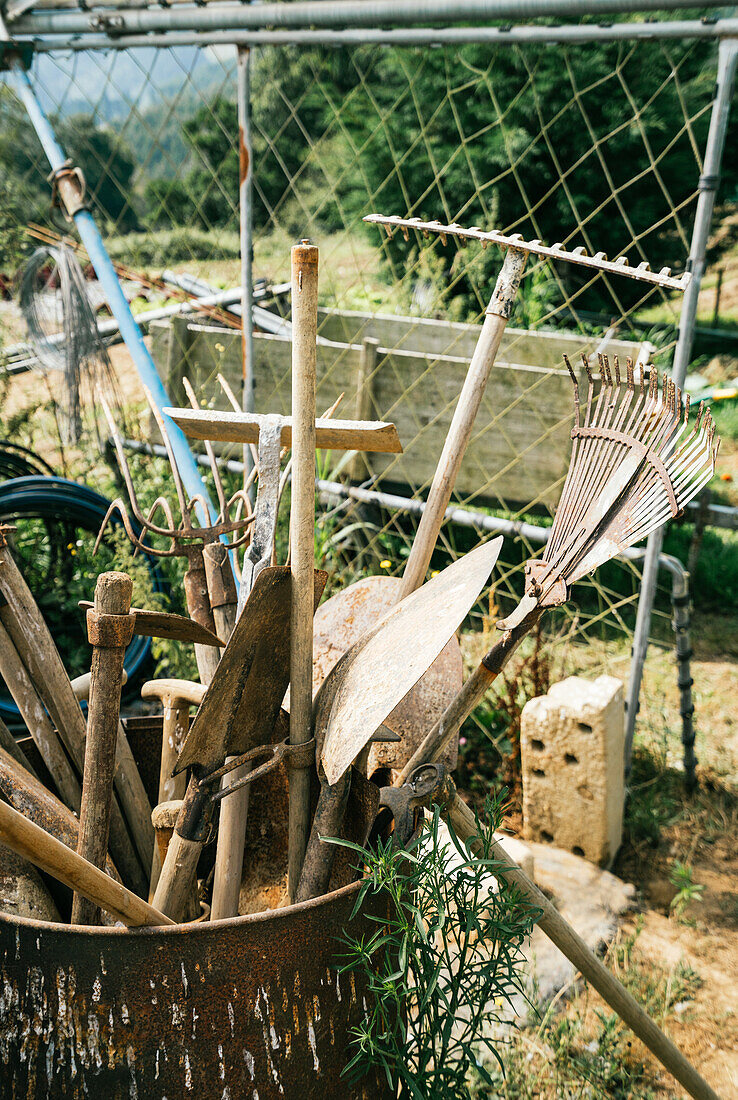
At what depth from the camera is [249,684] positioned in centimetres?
104

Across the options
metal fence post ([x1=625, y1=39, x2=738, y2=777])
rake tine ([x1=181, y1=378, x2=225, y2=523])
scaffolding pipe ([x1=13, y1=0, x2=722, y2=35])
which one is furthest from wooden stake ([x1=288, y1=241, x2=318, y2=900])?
scaffolding pipe ([x1=13, y1=0, x2=722, y2=35])

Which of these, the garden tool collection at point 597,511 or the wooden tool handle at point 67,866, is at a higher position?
the garden tool collection at point 597,511

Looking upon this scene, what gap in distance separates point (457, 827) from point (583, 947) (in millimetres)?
290

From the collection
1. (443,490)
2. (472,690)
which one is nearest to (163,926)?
(472,690)

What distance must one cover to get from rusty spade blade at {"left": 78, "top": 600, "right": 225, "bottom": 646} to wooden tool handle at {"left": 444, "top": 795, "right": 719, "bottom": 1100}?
403mm

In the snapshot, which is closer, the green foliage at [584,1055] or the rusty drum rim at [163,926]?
the rusty drum rim at [163,926]

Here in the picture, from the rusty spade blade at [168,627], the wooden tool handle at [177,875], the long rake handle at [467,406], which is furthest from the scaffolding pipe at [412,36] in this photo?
the wooden tool handle at [177,875]

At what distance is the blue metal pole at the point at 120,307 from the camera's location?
Result: 6.86 feet

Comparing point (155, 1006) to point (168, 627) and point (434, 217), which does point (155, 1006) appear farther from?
point (434, 217)

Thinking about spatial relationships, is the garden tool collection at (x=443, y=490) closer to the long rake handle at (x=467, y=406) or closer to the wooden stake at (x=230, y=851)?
the long rake handle at (x=467, y=406)

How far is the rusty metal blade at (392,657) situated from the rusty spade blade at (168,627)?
0.19 meters

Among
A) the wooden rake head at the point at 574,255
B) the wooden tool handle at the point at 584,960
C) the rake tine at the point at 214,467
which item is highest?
the wooden rake head at the point at 574,255

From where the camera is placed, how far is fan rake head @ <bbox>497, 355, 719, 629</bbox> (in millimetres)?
1033

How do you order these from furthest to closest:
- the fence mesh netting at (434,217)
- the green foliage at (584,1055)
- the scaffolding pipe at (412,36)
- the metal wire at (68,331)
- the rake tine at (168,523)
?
the metal wire at (68,331) → the fence mesh netting at (434,217) → the scaffolding pipe at (412,36) → the green foliage at (584,1055) → the rake tine at (168,523)
